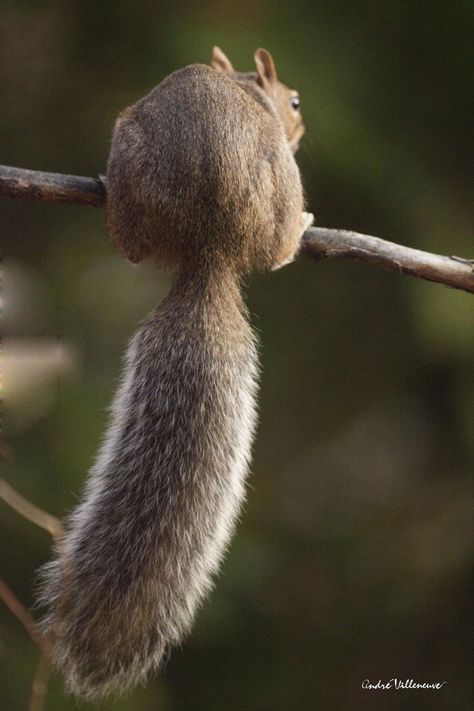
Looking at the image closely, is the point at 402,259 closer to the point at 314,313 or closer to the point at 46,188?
the point at 46,188

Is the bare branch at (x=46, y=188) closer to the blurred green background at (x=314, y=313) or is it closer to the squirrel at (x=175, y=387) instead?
the squirrel at (x=175, y=387)

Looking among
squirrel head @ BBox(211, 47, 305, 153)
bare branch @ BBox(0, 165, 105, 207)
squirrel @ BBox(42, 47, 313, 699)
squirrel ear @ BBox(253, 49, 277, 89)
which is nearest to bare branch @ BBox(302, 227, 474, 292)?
squirrel @ BBox(42, 47, 313, 699)

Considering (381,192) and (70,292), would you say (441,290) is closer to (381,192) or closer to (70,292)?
(381,192)

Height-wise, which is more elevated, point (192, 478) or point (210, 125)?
point (210, 125)

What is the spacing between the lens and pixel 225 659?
465 cm

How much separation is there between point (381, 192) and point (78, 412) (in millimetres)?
1804

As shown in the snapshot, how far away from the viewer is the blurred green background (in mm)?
4633

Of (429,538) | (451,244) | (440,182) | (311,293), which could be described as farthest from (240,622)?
(440,182)

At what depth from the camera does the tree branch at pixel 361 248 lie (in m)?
2.38

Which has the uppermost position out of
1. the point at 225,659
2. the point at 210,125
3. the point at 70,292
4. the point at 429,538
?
the point at 210,125

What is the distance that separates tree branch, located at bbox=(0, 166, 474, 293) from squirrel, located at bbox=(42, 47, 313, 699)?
3.5 inches

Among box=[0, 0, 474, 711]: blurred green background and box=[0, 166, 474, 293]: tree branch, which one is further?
box=[0, 0, 474, 711]: blurred green background
